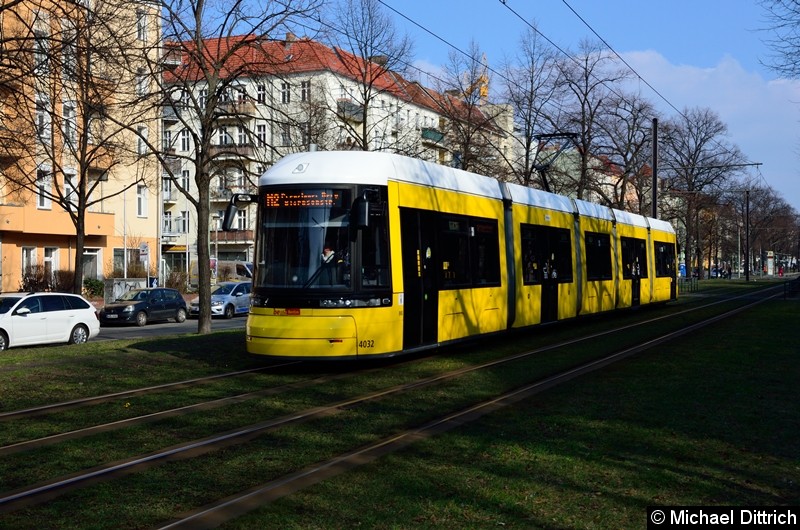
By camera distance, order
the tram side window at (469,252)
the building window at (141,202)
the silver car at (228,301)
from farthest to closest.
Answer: the building window at (141,202), the silver car at (228,301), the tram side window at (469,252)

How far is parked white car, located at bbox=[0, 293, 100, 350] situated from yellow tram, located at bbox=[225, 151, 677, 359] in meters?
11.1

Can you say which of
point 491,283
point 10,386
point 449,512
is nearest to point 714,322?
point 491,283

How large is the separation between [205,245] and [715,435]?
15284 mm

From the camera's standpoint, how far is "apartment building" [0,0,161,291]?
43.5 feet

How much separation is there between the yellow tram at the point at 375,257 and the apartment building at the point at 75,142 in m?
3.53

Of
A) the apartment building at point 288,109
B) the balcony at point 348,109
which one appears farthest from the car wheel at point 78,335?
the balcony at point 348,109

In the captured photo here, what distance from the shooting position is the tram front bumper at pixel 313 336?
13023mm

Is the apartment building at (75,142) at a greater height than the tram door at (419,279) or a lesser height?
greater

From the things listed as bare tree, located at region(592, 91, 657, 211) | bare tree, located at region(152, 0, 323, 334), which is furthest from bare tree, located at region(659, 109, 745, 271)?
bare tree, located at region(152, 0, 323, 334)

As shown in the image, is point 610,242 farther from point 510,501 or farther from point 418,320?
point 510,501

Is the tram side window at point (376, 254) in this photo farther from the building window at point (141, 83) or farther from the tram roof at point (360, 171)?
the building window at point (141, 83)

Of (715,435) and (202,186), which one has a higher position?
(202,186)

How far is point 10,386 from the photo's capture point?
512 inches

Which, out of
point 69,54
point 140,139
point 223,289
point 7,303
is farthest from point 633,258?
point 223,289
